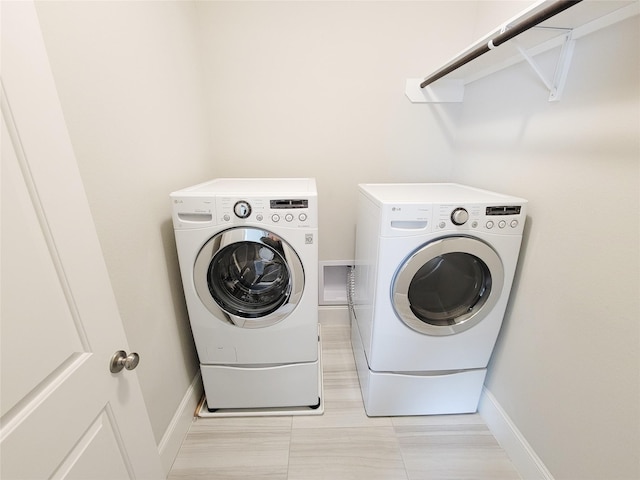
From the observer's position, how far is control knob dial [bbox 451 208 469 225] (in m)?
1.09

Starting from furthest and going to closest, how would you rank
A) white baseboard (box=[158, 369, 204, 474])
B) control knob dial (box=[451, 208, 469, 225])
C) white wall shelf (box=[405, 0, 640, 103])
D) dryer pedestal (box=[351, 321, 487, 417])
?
1. dryer pedestal (box=[351, 321, 487, 417])
2. white baseboard (box=[158, 369, 204, 474])
3. control knob dial (box=[451, 208, 469, 225])
4. white wall shelf (box=[405, 0, 640, 103])

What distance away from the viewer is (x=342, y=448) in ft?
4.33

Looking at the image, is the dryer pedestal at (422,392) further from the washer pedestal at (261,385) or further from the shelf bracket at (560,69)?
the shelf bracket at (560,69)

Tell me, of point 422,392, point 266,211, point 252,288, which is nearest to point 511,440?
point 422,392

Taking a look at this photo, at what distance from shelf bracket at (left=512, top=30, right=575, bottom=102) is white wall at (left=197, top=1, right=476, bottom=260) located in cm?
80

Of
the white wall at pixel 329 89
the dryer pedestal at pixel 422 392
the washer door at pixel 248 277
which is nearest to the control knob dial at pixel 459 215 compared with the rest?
the washer door at pixel 248 277

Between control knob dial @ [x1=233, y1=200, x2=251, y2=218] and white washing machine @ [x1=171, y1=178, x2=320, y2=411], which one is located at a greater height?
control knob dial @ [x1=233, y1=200, x2=251, y2=218]

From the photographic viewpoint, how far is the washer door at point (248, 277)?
3.80 ft

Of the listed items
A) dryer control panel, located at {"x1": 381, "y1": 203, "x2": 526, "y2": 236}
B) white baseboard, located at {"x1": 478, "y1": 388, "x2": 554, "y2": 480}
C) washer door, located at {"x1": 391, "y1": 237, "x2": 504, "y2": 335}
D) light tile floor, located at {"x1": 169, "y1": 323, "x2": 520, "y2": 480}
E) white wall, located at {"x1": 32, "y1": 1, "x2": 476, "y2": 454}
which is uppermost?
white wall, located at {"x1": 32, "y1": 1, "x2": 476, "y2": 454}

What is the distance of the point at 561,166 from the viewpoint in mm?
Result: 1008

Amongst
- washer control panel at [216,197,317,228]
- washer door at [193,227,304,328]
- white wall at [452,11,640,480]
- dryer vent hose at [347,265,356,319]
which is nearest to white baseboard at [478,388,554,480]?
white wall at [452,11,640,480]

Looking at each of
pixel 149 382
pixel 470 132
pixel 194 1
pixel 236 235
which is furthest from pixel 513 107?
pixel 149 382

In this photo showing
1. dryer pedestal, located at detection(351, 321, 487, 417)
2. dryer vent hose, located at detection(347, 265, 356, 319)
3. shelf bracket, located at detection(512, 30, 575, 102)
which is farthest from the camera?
dryer vent hose, located at detection(347, 265, 356, 319)

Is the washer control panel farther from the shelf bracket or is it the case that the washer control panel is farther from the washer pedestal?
the shelf bracket
